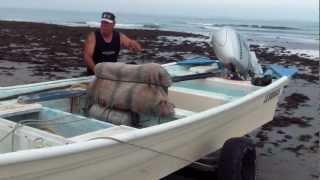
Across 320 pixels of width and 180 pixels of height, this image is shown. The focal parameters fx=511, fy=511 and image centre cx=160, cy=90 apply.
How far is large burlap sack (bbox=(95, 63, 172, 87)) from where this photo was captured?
4941 mm

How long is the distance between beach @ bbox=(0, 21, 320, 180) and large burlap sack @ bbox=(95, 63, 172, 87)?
1274 millimetres

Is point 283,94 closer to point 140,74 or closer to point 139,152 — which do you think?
point 140,74

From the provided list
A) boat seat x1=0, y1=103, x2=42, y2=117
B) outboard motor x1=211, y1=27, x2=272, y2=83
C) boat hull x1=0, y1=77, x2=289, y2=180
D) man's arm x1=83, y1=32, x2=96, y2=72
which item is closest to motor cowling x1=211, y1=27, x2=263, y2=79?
outboard motor x1=211, y1=27, x2=272, y2=83

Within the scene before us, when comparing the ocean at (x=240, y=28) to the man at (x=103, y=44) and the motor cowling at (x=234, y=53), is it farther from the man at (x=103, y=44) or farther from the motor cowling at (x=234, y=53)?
the man at (x=103, y=44)

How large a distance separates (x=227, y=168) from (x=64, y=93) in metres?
1.89

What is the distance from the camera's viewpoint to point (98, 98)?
517 cm

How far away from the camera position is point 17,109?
462 cm

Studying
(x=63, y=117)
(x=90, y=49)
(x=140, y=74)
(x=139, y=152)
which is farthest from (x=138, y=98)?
(x=90, y=49)

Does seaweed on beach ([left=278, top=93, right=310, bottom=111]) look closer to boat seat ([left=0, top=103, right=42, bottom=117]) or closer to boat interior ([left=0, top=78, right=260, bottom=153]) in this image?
boat interior ([left=0, top=78, right=260, bottom=153])

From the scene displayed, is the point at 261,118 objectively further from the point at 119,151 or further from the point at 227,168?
the point at 119,151

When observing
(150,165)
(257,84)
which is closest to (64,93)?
(150,165)

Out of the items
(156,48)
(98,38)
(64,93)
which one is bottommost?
(156,48)

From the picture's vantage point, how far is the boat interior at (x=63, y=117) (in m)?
4.03

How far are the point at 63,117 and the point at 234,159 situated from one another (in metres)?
1.68
